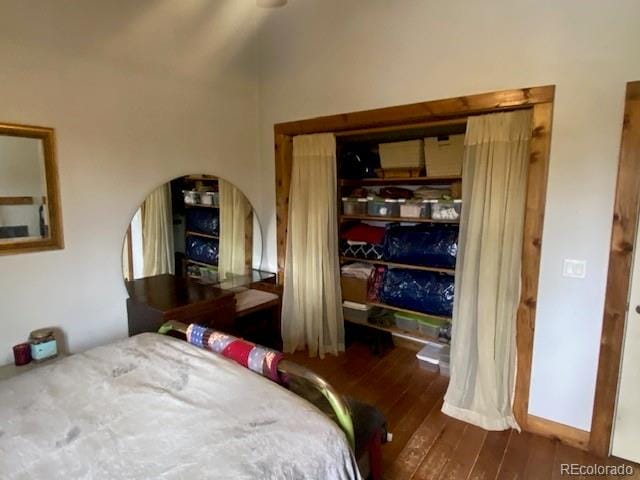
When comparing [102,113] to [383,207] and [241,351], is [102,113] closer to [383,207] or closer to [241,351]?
[241,351]

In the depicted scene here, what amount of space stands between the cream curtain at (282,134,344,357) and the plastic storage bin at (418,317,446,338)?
0.70m

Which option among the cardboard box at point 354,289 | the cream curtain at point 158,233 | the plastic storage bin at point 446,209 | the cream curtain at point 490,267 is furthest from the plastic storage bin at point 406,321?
the cream curtain at point 158,233

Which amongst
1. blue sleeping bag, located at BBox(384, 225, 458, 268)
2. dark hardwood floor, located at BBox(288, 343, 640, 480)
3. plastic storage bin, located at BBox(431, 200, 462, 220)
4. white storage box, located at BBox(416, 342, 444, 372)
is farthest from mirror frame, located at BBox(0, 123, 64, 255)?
white storage box, located at BBox(416, 342, 444, 372)

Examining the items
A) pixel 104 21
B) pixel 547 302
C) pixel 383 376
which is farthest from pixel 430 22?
pixel 383 376

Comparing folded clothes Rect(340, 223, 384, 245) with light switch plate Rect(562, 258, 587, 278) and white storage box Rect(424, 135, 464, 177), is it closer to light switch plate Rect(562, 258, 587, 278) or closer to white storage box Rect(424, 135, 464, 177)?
white storage box Rect(424, 135, 464, 177)

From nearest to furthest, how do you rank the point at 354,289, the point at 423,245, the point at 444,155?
the point at 444,155 → the point at 423,245 → the point at 354,289

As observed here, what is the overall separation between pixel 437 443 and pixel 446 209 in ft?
5.38

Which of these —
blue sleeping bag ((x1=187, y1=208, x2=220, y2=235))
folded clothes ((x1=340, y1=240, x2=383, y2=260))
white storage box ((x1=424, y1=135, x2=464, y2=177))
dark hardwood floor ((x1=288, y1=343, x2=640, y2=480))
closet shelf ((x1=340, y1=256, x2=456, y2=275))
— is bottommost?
dark hardwood floor ((x1=288, y1=343, x2=640, y2=480))

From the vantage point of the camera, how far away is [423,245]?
297 centimetres

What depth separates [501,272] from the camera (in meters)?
2.23

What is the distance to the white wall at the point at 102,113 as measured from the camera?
6.51ft

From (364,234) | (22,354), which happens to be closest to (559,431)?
(364,234)

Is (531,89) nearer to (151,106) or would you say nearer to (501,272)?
(501,272)

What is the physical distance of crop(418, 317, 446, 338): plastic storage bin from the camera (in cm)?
314
